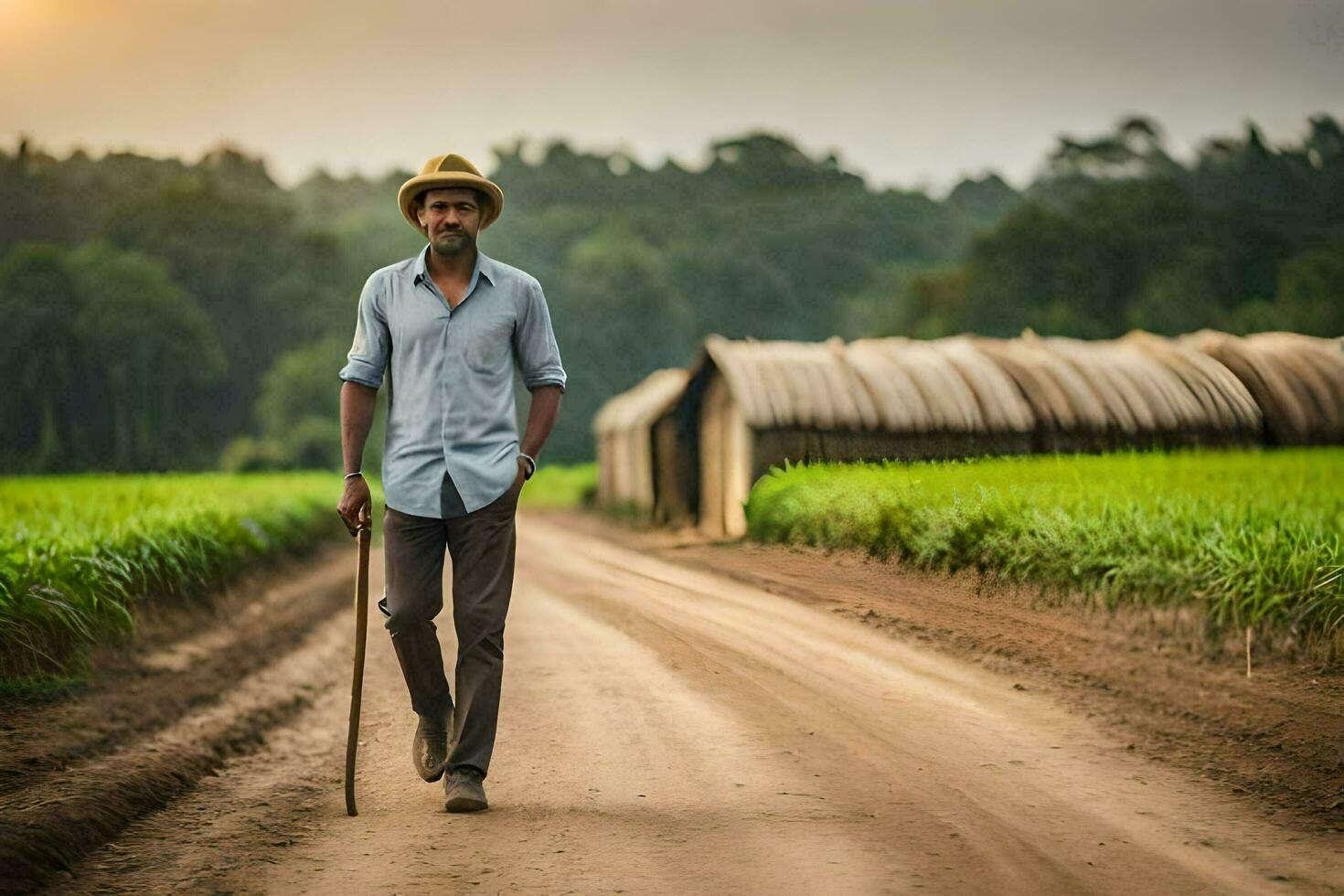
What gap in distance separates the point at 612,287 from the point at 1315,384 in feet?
97.5

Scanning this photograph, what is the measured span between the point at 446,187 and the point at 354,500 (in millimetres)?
987

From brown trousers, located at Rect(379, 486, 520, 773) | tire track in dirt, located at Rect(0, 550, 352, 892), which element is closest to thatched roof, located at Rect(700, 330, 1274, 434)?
brown trousers, located at Rect(379, 486, 520, 773)

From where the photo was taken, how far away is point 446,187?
3793 millimetres

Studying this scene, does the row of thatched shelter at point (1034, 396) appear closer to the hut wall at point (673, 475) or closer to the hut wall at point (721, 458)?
the hut wall at point (721, 458)

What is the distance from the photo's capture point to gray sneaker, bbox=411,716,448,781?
4.07 metres

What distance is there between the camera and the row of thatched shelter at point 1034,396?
4332 mm

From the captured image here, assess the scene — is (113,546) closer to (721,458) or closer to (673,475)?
(721,458)

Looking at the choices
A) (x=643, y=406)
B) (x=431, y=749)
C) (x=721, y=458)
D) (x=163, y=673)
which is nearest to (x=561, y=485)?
(x=643, y=406)

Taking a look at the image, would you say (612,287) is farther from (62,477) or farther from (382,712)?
(382,712)

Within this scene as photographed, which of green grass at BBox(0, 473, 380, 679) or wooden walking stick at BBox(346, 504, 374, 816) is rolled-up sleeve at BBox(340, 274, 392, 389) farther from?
green grass at BBox(0, 473, 380, 679)

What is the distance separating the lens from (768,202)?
39.5 m

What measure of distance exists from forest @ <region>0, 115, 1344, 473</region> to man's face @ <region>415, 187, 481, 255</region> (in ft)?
12.4

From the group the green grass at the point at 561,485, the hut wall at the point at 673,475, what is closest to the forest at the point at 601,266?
the green grass at the point at 561,485

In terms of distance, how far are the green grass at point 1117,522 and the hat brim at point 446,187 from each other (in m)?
1.25
